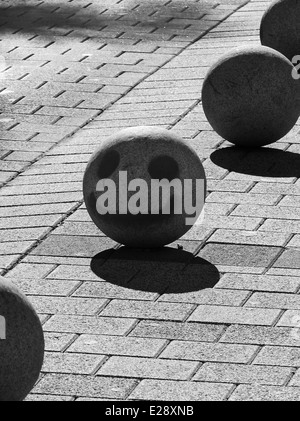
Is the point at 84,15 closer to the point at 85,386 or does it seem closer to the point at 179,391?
the point at 85,386

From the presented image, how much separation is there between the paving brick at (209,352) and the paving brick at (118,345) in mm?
77

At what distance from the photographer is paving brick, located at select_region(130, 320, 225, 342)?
6.91m

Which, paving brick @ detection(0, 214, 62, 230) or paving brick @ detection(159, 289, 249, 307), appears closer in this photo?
paving brick @ detection(159, 289, 249, 307)

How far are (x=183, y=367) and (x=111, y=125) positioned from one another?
178 inches

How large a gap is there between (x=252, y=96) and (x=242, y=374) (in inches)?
155

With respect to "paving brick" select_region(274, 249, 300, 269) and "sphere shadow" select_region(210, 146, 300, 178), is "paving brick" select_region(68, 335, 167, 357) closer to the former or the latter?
"paving brick" select_region(274, 249, 300, 269)

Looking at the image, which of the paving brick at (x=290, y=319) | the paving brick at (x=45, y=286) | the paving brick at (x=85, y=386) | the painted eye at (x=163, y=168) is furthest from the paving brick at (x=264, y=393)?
the painted eye at (x=163, y=168)

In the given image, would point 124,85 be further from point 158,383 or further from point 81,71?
point 158,383

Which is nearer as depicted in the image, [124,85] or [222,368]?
[222,368]

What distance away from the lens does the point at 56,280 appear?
7.70m

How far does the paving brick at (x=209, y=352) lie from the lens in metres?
6.63

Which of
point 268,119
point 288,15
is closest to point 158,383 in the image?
point 268,119

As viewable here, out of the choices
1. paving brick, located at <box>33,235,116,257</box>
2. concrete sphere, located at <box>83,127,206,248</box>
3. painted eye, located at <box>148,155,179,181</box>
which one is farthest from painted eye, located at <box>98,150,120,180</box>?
paving brick, located at <box>33,235,116,257</box>
